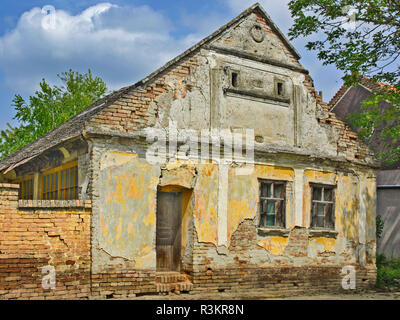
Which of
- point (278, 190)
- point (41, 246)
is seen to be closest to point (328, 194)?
point (278, 190)

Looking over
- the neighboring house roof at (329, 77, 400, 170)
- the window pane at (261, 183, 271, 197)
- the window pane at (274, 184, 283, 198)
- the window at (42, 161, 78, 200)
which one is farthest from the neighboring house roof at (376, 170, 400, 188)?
the window at (42, 161, 78, 200)

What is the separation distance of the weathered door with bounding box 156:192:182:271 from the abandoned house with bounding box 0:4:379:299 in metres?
0.03

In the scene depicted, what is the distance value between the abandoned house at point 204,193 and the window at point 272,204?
3 centimetres

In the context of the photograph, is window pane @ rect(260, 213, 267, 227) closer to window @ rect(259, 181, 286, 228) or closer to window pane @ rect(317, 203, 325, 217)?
window @ rect(259, 181, 286, 228)

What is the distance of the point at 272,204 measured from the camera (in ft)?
39.8

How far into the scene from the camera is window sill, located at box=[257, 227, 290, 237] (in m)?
11.6

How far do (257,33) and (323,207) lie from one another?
487cm

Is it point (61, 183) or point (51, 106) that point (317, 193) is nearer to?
point (61, 183)

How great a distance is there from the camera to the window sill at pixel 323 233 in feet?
41.0

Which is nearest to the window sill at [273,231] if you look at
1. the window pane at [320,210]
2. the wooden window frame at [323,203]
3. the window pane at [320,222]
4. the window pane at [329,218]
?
the wooden window frame at [323,203]

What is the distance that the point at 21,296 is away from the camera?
8.54 metres

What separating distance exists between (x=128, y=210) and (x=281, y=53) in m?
5.95

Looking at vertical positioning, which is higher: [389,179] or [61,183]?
[389,179]

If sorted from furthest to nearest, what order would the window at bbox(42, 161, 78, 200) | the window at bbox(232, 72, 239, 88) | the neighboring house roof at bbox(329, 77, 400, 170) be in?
the neighboring house roof at bbox(329, 77, 400, 170), the window at bbox(232, 72, 239, 88), the window at bbox(42, 161, 78, 200)
